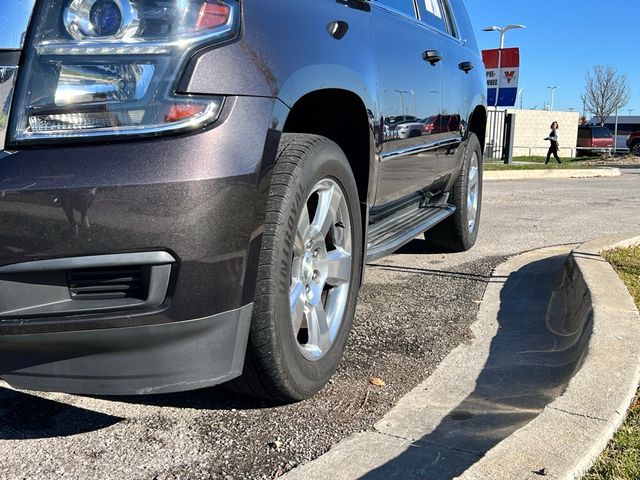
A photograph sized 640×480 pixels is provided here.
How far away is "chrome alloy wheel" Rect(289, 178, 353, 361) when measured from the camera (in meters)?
2.47

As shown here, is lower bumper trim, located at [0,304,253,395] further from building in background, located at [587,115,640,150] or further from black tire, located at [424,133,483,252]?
building in background, located at [587,115,640,150]

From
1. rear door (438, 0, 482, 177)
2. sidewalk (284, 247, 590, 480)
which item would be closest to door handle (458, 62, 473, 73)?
rear door (438, 0, 482, 177)

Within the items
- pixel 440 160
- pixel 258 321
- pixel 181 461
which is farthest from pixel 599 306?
pixel 181 461

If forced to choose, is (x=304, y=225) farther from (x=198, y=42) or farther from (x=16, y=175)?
(x=16, y=175)

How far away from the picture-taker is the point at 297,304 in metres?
2.45

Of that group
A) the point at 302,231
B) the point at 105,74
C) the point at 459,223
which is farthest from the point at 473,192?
the point at 105,74

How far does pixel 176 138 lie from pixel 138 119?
0.38 feet

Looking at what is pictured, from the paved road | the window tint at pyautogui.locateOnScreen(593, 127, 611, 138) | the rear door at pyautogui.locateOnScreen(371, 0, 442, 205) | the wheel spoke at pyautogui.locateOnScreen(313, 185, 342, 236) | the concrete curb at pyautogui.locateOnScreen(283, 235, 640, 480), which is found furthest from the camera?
the window tint at pyautogui.locateOnScreen(593, 127, 611, 138)

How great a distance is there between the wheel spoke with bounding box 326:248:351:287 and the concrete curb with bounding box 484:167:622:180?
454 inches

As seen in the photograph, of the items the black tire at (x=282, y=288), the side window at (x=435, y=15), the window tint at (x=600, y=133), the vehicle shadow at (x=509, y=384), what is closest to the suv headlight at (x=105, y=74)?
the black tire at (x=282, y=288)

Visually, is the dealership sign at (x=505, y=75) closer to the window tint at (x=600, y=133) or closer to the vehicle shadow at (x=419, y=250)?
the vehicle shadow at (x=419, y=250)

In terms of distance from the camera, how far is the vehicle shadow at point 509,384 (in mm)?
2197

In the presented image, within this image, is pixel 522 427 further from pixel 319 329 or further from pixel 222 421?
pixel 222 421

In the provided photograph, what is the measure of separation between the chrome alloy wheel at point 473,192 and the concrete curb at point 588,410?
2.10m
